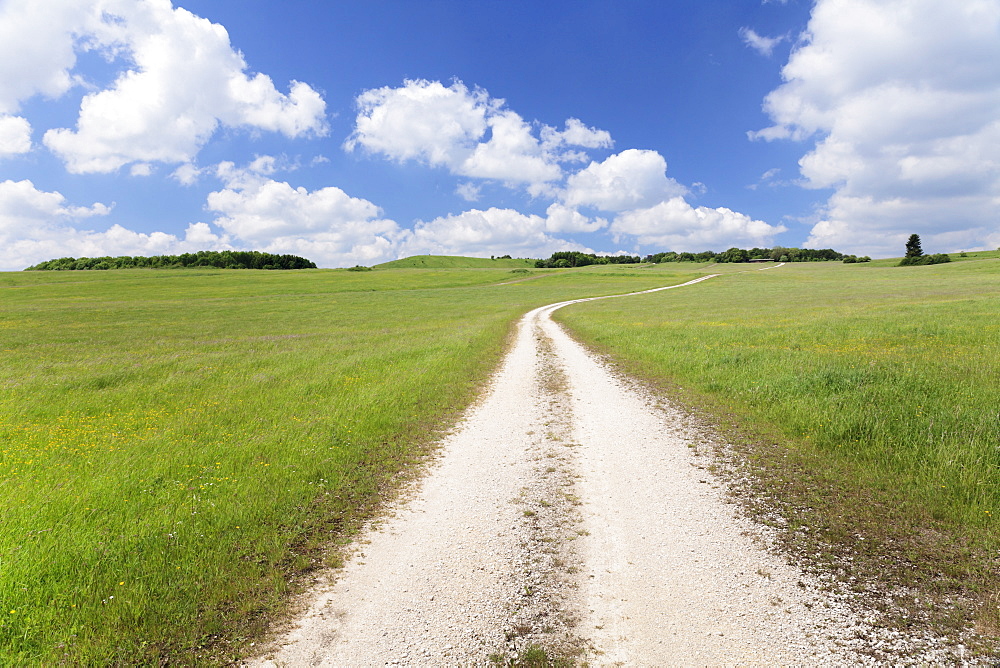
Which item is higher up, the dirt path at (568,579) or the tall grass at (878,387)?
the tall grass at (878,387)

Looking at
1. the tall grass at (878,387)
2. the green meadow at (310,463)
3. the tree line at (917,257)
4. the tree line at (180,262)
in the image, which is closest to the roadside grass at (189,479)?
the green meadow at (310,463)

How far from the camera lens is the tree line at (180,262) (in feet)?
Result: 518

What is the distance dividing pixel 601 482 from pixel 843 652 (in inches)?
144

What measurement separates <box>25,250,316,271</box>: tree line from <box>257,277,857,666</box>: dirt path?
185008 mm

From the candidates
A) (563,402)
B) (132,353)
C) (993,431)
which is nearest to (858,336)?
(993,431)

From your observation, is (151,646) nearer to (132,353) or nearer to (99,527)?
(99,527)

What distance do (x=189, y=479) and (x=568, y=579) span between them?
6.31 metres

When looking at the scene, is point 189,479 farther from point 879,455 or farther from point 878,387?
point 878,387

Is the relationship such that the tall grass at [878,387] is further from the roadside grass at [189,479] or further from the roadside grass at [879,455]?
the roadside grass at [189,479]

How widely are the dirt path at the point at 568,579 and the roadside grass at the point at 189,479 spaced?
0.84 meters

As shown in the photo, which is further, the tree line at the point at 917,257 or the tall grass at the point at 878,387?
the tree line at the point at 917,257

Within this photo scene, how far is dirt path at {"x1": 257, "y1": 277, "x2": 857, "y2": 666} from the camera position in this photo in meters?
3.82

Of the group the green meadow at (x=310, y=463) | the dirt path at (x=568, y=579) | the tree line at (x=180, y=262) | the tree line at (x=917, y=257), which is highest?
the tree line at (x=180, y=262)

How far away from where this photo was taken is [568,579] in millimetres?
4730
